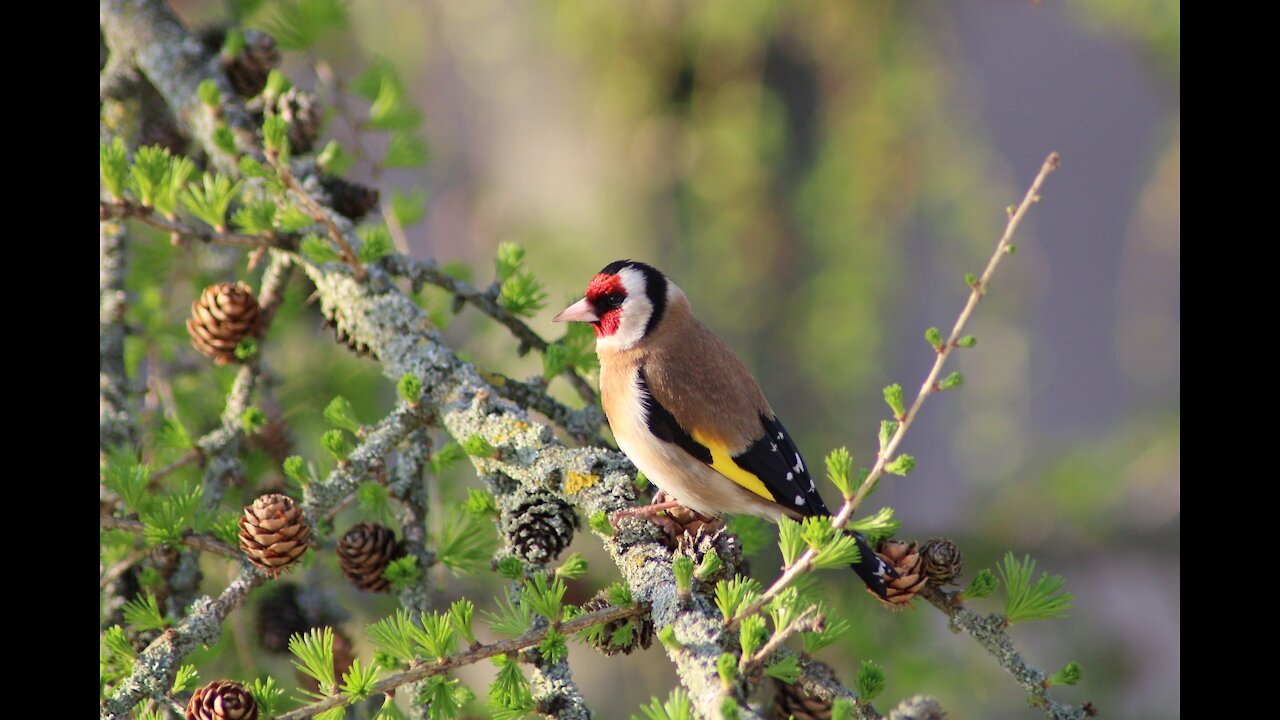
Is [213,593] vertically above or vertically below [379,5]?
below

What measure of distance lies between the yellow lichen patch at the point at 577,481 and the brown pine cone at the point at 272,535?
37cm

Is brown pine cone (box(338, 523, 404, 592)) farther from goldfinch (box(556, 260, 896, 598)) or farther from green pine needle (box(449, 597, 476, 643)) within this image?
goldfinch (box(556, 260, 896, 598))

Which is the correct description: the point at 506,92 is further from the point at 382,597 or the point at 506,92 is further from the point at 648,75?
the point at 382,597

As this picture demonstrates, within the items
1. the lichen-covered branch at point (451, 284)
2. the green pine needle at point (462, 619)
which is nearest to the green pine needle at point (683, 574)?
Answer: the green pine needle at point (462, 619)

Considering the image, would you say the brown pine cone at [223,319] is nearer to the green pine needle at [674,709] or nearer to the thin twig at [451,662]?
the thin twig at [451,662]

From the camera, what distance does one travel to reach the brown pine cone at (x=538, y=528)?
1.51 m

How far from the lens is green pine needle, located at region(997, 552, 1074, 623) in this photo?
1.48 m

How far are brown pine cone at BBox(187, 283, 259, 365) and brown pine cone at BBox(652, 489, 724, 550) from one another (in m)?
0.81

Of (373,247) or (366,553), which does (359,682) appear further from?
(373,247)

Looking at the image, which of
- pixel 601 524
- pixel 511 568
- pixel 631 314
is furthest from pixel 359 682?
pixel 631 314

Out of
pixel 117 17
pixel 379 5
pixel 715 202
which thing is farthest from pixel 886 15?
pixel 117 17

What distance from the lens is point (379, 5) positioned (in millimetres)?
4133

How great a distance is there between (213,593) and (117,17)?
1.16 m

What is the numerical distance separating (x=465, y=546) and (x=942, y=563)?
70 centimetres
